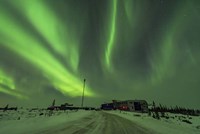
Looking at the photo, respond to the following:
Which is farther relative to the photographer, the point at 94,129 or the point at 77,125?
the point at 77,125

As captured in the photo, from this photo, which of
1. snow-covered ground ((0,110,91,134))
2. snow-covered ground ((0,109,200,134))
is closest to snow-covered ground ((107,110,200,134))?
snow-covered ground ((0,109,200,134))

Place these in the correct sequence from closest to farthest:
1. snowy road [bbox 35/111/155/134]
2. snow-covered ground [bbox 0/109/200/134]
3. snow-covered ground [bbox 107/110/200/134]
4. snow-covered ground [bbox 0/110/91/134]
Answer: snowy road [bbox 35/111/155/134], snow-covered ground [bbox 0/110/91/134], snow-covered ground [bbox 0/109/200/134], snow-covered ground [bbox 107/110/200/134]

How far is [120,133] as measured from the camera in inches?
472

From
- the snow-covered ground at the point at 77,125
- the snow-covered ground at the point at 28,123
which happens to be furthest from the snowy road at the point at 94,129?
the snow-covered ground at the point at 28,123

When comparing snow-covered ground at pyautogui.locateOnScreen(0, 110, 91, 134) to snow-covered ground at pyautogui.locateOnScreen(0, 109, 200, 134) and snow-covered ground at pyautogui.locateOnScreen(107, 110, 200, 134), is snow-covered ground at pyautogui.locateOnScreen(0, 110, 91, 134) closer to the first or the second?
snow-covered ground at pyautogui.locateOnScreen(0, 109, 200, 134)

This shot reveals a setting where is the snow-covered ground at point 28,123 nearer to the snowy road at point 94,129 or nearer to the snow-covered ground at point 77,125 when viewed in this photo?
the snow-covered ground at point 77,125

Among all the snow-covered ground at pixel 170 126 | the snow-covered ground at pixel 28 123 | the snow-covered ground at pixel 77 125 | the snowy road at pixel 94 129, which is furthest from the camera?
the snow-covered ground at pixel 170 126

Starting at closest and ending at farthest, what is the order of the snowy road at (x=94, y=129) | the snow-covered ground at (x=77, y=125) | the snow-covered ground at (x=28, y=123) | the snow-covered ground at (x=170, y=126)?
1. the snowy road at (x=94, y=129)
2. the snow-covered ground at (x=28, y=123)
3. the snow-covered ground at (x=77, y=125)
4. the snow-covered ground at (x=170, y=126)

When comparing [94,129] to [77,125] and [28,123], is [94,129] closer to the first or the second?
[77,125]

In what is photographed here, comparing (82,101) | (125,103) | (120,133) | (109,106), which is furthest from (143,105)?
(120,133)

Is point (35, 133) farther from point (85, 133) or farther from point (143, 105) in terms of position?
point (143, 105)

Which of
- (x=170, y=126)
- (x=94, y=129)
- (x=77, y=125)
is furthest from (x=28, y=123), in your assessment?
(x=170, y=126)

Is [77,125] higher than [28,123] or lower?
lower

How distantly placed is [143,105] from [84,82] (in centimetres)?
3935
